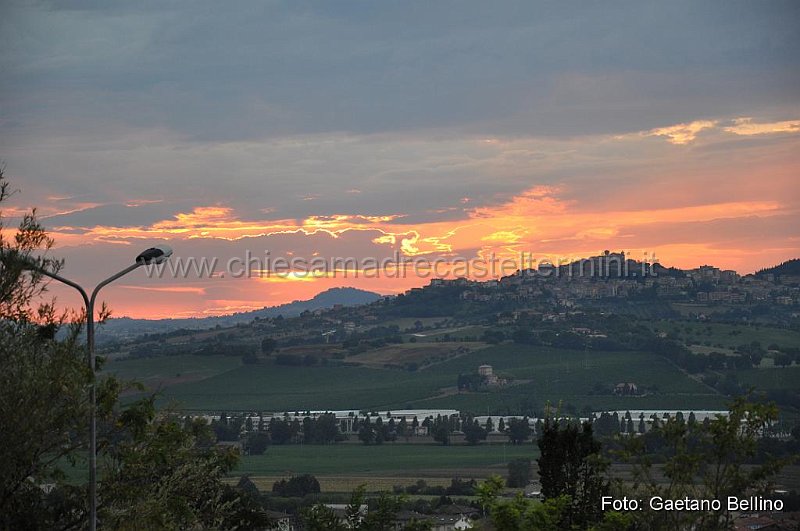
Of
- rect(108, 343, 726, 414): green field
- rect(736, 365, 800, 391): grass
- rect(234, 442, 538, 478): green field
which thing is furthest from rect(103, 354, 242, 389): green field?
rect(736, 365, 800, 391): grass

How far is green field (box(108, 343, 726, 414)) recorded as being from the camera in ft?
429

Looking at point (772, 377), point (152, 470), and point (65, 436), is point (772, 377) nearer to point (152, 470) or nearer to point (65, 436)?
point (152, 470)

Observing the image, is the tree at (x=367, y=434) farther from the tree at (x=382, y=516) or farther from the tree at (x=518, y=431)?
the tree at (x=382, y=516)

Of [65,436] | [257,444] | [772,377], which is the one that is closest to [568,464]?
[65,436]

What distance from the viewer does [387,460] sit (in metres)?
101

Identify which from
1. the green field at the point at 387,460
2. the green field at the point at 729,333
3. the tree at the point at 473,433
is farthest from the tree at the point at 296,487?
the green field at the point at 729,333

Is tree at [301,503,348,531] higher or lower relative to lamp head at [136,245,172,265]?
lower

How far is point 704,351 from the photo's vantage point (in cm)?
15450

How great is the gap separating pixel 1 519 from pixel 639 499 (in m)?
12.1

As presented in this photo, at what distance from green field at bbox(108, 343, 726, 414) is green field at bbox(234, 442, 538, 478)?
20369 millimetres

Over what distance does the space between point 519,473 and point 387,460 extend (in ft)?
→ 73.0

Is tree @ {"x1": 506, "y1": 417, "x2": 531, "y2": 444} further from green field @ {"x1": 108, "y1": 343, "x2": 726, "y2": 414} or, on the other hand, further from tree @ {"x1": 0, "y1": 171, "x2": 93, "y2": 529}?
tree @ {"x1": 0, "y1": 171, "x2": 93, "y2": 529}

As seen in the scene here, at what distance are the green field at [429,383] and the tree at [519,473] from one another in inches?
1506

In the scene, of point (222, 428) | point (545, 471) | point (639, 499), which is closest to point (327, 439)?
point (222, 428)
